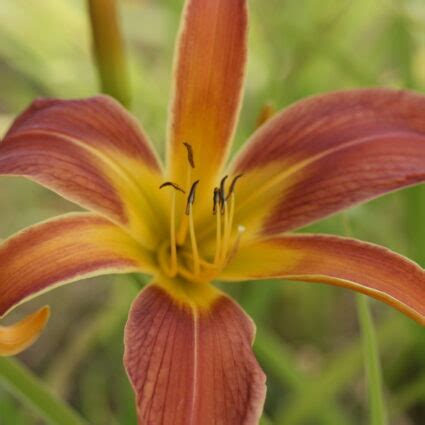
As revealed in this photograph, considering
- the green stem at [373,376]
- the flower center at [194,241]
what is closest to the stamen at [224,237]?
the flower center at [194,241]

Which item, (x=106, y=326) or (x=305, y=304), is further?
(x=305, y=304)

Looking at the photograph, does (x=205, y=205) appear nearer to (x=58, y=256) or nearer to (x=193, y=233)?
(x=193, y=233)

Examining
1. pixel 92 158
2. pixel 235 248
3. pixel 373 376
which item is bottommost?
pixel 373 376

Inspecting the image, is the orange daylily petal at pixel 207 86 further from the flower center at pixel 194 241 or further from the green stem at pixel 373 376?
the green stem at pixel 373 376

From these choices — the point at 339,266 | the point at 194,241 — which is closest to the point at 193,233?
the point at 194,241

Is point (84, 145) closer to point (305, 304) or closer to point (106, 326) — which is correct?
point (106, 326)

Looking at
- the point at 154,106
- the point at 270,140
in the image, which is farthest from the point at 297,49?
the point at 270,140
